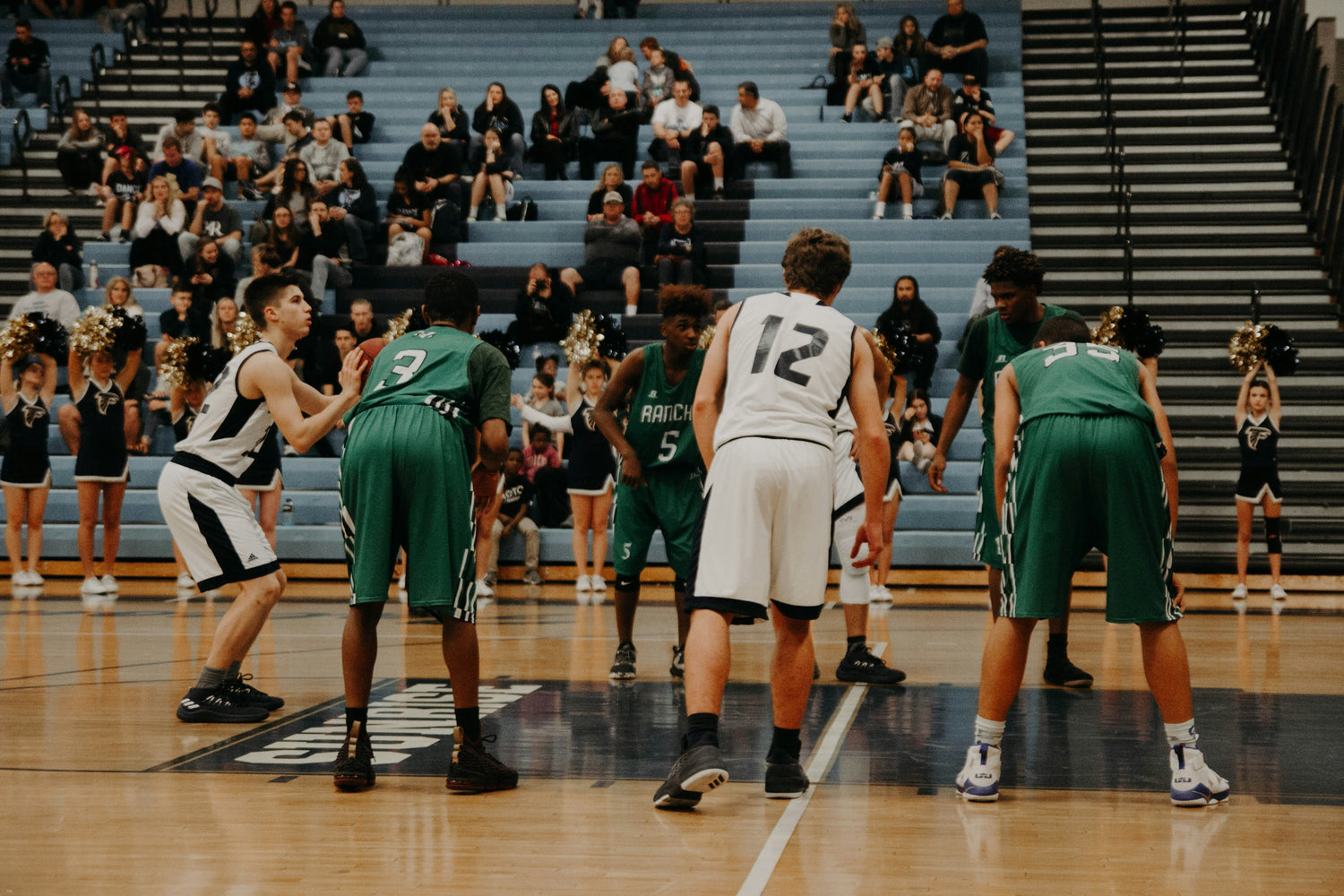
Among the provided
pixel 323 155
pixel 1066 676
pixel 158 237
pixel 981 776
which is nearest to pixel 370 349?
pixel 981 776

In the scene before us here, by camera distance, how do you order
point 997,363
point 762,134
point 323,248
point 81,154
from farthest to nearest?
point 81,154
point 762,134
point 323,248
point 997,363

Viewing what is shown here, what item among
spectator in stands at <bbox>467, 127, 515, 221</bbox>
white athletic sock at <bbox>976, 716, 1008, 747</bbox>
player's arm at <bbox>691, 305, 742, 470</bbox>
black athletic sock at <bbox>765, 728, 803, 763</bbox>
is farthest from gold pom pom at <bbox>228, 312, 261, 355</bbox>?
white athletic sock at <bbox>976, 716, 1008, 747</bbox>

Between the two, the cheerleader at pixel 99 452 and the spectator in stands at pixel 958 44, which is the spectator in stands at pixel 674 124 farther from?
the cheerleader at pixel 99 452

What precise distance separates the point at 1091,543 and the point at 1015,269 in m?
1.93

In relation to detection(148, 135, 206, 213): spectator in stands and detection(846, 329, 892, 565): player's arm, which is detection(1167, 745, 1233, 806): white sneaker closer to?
detection(846, 329, 892, 565): player's arm

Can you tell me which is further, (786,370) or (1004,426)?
(1004,426)

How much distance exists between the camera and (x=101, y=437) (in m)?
11.6

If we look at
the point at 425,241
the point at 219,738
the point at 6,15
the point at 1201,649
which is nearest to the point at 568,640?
the point at 219,738

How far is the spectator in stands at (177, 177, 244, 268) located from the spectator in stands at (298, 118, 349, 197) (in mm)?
1172

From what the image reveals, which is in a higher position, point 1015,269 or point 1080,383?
point 1015,269

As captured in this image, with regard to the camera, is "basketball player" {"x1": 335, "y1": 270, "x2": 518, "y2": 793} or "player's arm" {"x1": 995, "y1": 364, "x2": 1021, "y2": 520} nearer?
"basketball player" {"x1": 335, "y1": 270, "x2": 518, "y2": 793}

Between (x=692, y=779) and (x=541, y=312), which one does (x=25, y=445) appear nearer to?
(x=541, y=312)

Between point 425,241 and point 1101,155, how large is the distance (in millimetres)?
8474

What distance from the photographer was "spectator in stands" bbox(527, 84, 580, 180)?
56.0 feet
